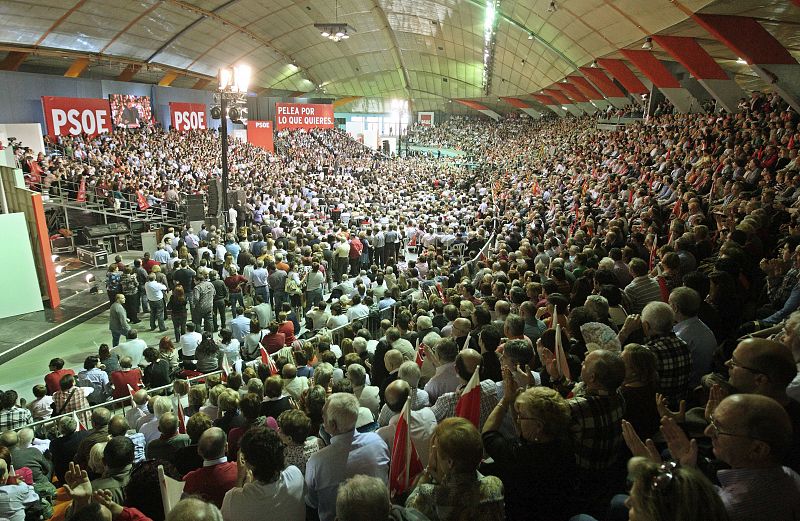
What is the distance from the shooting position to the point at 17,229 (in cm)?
986

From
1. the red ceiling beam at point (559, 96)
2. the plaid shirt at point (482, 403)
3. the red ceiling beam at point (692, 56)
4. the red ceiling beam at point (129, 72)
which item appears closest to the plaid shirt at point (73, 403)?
the plaid shirt at point (482, 403)

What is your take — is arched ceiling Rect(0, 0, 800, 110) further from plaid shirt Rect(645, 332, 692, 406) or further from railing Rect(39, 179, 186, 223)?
plaid shirt Rect(645, 332, 692, 406)

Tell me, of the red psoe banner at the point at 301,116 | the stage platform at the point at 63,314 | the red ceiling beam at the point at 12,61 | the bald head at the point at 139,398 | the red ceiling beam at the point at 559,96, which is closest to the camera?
the bald head at the point at 139,398

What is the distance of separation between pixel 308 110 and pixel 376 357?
23.9m

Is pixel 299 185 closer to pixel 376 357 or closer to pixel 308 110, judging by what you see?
pixel 308 110

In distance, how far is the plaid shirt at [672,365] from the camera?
3.00m

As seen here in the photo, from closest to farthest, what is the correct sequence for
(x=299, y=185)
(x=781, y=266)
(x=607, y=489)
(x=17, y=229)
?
(x=607, y=489), (x=781, y=266), (x=17, y=229), (x=299, y=185)

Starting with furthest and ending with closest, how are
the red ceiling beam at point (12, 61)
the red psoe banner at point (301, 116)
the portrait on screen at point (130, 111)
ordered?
the red psoe banner at point (301, 116) → the portrait on screen at point (130, 111) → the red ceiling beam at point (12, 61)

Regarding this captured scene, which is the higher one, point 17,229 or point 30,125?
point 30,125

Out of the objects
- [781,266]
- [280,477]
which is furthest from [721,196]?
[280,477]

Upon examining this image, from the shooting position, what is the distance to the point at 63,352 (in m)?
8.91

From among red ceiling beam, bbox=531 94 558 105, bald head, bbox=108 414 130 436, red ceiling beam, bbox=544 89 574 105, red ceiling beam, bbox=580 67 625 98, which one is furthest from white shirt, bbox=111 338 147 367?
red ceiling beam, bbox=531 94 558 105

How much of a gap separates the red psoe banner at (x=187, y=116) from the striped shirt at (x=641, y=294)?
26227mm

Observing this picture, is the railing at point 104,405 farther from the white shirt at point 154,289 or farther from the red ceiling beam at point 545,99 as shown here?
the red ceiling beam at point 545,99
